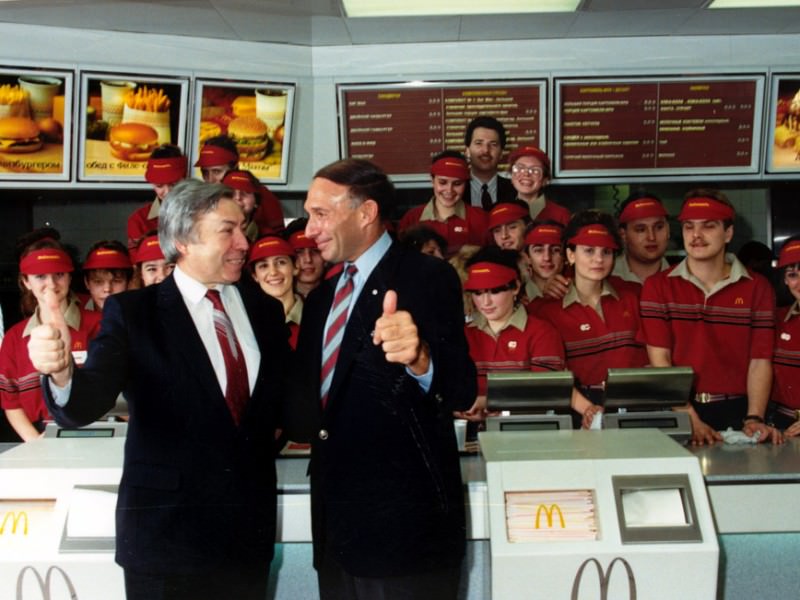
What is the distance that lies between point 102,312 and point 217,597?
1.57 feet

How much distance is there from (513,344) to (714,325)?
369 mm

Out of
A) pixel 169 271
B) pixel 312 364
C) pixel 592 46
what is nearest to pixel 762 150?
pixel 592 46

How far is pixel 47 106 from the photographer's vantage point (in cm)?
118

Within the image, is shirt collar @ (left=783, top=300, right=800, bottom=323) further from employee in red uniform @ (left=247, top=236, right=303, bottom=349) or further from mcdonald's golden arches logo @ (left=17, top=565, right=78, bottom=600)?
mcdonald's golden arches logo @ (left=17, top=565, right=78, bottom=600)

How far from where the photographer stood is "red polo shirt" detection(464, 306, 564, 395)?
1.45m

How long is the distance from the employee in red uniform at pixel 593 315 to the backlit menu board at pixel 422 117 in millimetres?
190

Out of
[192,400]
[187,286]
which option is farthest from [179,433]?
[187,286]

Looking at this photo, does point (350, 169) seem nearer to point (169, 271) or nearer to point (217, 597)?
point (169, 271)

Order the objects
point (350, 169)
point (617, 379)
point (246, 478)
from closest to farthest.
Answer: point (350, 169)
point (246, 478)
point (617, 379)

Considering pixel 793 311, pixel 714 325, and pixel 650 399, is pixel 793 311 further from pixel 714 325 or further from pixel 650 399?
pixel 650 399

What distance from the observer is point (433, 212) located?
51.4 inches

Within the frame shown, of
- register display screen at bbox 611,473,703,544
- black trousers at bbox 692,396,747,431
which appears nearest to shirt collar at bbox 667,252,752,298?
black trousers at bbox 692,396,747,431

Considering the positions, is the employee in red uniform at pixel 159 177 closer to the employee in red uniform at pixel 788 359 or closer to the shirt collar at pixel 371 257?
the shirt collar at pixel 371 257

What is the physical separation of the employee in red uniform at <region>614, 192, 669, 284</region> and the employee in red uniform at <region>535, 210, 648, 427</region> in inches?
0.9
